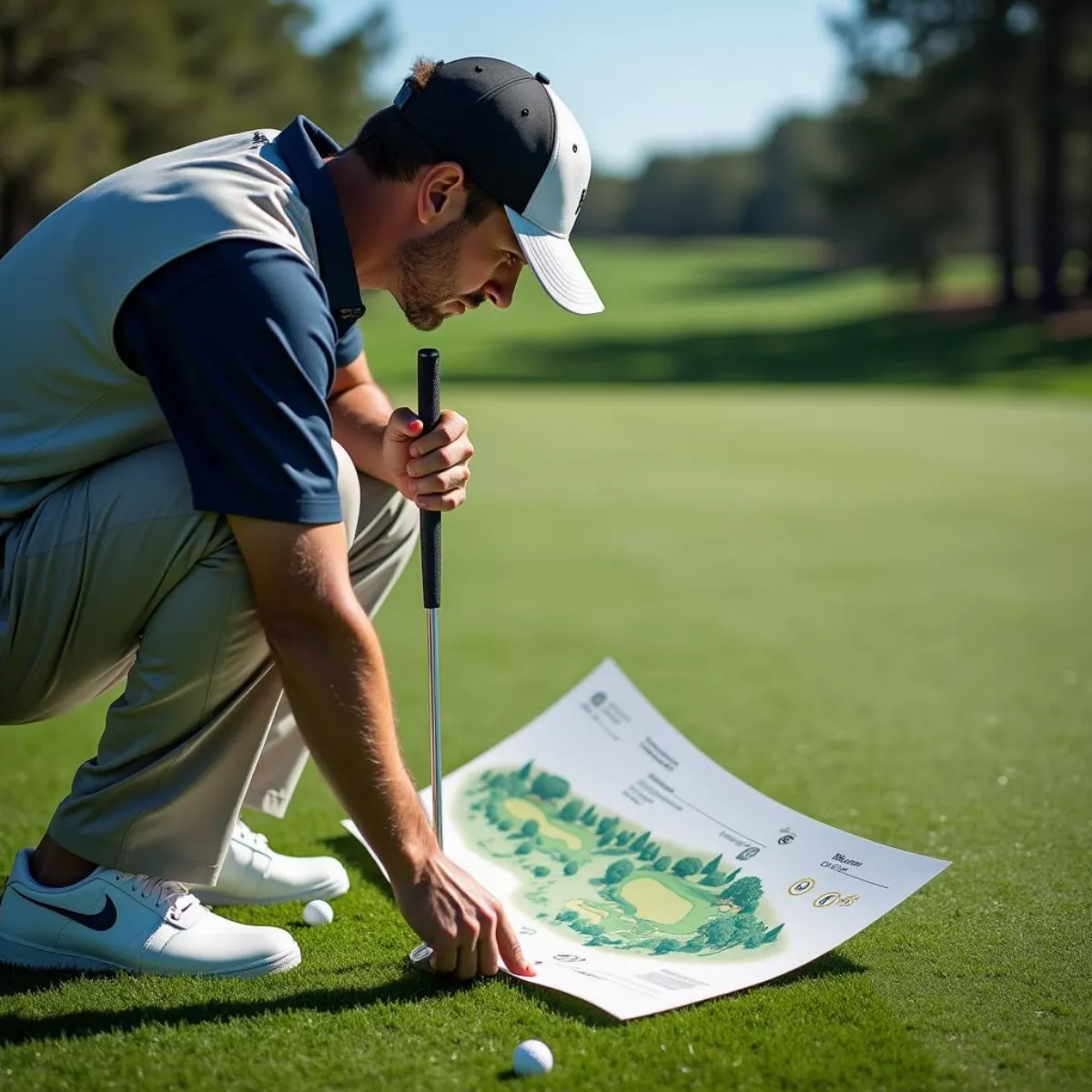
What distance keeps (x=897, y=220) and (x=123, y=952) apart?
Result: 28.7 metres

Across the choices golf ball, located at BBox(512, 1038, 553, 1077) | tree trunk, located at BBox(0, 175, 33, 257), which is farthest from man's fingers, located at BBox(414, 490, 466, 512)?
tree trunk, located at BBox(0, 175, 33, 257)

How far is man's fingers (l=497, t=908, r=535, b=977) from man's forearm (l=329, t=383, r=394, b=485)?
2.71ft

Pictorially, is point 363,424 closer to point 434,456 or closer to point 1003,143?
point 434,456

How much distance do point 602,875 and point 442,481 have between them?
0.73 metres

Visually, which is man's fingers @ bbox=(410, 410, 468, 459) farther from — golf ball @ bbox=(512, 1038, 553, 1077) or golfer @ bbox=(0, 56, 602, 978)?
golf ball @ bbox=(512, 1038, 553, 1077)

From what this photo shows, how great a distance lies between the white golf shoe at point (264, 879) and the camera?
7.28 feet

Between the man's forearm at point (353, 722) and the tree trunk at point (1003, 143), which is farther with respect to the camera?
the tree trunk at point (1003, 143)

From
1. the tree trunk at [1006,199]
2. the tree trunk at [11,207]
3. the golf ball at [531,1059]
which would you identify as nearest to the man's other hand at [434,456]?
the golf ball at [531,1059]

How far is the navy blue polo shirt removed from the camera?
167cm

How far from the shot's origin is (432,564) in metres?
2.20

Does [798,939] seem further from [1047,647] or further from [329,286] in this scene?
[1047,647]

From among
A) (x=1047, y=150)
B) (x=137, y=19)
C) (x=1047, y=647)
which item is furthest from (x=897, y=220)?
(x=1047, y=647)

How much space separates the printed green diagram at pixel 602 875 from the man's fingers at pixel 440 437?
757 mm

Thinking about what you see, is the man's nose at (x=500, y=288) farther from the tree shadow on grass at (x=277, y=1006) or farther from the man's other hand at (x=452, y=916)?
the tree shadow on grass at (x=277, y=1006)
